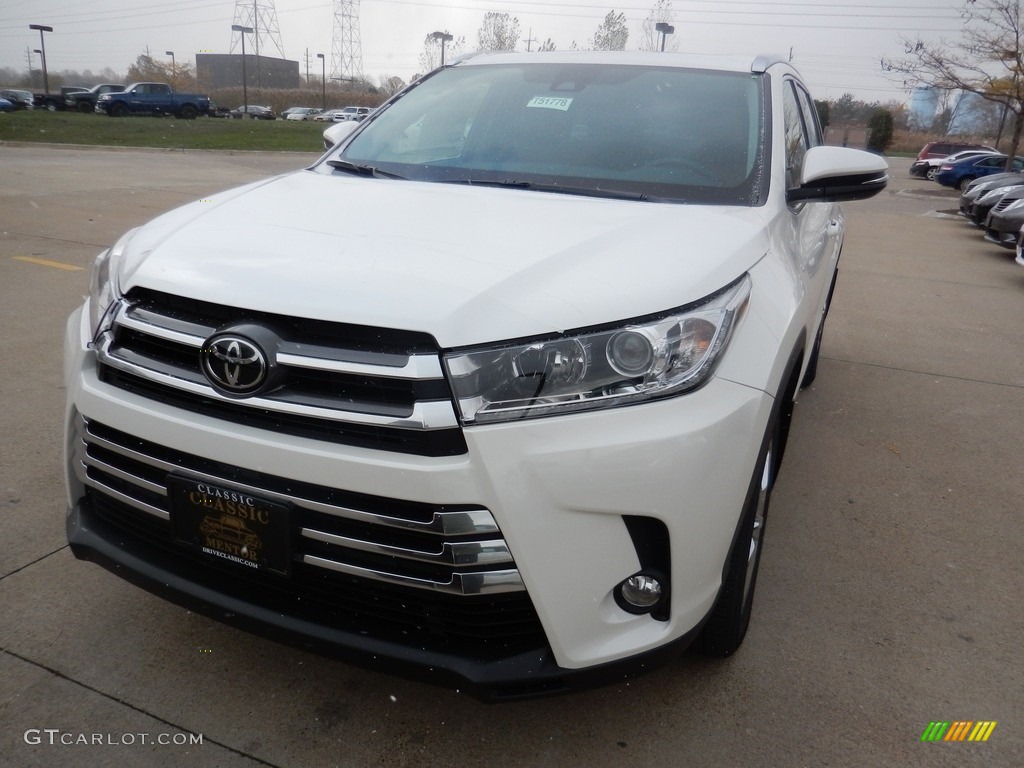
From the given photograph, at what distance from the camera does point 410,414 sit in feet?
5.48

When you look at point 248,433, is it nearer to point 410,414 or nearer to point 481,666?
point 410,414

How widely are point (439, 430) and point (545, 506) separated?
259 mm

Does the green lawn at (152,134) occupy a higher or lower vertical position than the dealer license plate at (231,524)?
higher

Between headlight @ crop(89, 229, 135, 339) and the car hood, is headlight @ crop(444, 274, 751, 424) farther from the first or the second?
headlight @ crop(89, 229, 135, 339)

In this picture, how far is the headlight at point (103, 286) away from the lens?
6.85 ft

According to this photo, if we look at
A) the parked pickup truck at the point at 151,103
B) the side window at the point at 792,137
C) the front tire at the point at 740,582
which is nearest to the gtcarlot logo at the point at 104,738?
the front tire at the point at 740,582

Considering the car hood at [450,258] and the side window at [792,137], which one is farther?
the side window at [792,137]

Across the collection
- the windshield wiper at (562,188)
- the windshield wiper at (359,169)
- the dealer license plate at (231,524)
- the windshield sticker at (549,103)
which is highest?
the windshield sticker at (549,103)

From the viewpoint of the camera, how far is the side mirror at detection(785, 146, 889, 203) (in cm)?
262

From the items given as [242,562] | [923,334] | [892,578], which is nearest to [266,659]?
[242,562]

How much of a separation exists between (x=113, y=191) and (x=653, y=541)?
41.7 ft

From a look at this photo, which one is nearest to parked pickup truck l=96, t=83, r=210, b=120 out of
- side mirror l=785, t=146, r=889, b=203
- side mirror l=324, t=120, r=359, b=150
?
side mirror l=324, t=120, r=359, b=150

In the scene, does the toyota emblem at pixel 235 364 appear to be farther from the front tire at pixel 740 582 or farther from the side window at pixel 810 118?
the side window at pixel 810 118

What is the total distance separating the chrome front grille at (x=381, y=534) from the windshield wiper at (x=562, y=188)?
50.7 inches
